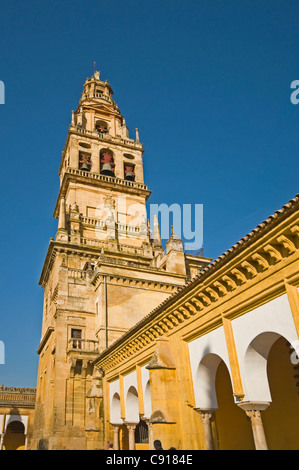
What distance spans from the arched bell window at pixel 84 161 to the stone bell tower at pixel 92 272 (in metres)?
0.10

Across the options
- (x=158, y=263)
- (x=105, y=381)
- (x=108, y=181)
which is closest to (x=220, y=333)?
(x=105, y=381)

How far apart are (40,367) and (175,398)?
20.4m

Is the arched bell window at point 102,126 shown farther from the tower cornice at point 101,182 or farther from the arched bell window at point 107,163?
the tower cornice at point 101,182

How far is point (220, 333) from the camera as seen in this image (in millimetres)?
10672

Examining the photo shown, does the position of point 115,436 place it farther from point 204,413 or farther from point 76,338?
point 204,413

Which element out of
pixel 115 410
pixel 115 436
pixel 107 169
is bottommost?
pixel 115 436

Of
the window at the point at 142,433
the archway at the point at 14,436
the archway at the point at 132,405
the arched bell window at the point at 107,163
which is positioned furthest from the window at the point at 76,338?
the archway at the point at 14,436

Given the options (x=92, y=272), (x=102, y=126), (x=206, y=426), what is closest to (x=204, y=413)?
(x=206, y=426)

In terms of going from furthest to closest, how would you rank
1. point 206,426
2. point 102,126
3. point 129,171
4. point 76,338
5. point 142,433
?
point 102,126 → point 129,171 → point 76,338 → point 142,433 → point 206,426

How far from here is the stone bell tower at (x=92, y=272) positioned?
21.4m

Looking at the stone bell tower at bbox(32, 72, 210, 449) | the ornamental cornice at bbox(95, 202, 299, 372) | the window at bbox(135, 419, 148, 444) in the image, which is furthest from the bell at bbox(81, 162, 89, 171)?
the ornamental cornice at bbox(95, 202, 299, 372)

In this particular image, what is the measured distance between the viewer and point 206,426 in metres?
11.2

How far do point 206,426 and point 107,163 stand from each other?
30.9 metres
